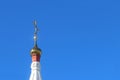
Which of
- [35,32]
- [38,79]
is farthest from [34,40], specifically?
[38,79]

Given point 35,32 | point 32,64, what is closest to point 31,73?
point 32,64

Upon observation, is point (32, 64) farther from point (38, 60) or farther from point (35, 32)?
point (35, 32)

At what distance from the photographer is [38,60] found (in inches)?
1654

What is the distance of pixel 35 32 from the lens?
142ft

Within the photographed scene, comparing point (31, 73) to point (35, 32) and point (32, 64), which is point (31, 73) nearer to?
point (32, 64)

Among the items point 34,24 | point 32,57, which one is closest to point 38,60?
point 32,57

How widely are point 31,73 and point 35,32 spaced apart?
4.05 m

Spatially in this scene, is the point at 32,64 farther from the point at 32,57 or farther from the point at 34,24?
the point at 34,24

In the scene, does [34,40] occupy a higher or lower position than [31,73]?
higher

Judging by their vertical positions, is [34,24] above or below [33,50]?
above

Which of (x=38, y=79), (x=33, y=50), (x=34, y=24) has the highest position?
(x=34, y=24)

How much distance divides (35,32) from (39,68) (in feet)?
11.8

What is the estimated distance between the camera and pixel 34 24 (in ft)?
143

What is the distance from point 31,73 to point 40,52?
6.83ft
